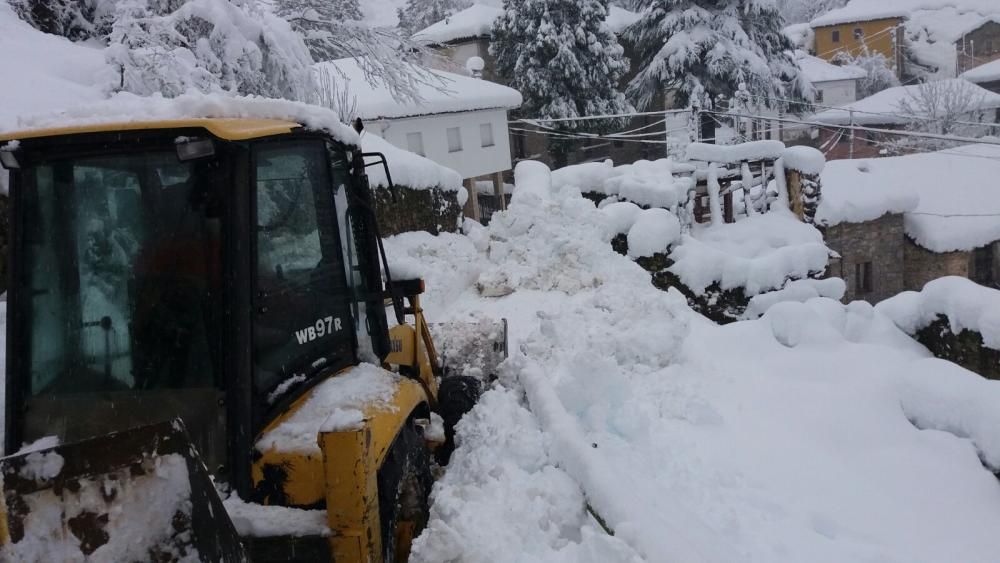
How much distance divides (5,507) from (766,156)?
62.7 feet

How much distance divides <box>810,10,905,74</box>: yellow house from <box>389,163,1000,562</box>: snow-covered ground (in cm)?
5173

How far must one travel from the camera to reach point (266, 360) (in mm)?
3008

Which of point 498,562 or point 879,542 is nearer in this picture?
point 498,562

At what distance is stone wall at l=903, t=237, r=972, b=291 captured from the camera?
2269 centimetres

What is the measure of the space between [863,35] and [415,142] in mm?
43171

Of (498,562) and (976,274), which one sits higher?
(498,562)

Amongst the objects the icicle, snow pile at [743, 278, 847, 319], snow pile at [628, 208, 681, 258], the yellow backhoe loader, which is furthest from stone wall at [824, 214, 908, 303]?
the yellow backhoe loader

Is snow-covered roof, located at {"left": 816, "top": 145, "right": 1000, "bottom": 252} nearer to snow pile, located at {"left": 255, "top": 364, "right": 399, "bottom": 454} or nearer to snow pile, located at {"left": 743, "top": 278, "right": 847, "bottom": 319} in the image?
snow pile, located at {"left": 743, "top": 278, "right": 847, "bottom": 319}

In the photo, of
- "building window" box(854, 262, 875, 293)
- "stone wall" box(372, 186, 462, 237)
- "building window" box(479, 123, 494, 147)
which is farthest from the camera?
"building window" box(479, 123, 494, 147)

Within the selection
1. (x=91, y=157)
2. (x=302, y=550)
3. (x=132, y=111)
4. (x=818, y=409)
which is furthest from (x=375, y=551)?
(x=818, y=409)

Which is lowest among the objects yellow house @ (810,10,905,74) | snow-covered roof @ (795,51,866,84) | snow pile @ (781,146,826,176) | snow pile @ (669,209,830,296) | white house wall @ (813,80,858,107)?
snow pile @ (669,209,830,296)

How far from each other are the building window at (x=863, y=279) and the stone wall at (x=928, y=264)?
161cm

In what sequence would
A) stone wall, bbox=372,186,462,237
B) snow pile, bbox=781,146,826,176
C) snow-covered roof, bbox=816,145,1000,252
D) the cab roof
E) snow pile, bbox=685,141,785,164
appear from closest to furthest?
the cab roof → stone wall, bbox=372,186,462,237 → snow pile, bbox=685,141,785,164 → snow pile, bbox=781,146,826,176 → snow-covered roof, bbox=816,145,1000,252

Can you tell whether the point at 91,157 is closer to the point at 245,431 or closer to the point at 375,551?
the point at 245,431
